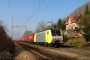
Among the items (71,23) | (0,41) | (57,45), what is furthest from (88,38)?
(71,23)

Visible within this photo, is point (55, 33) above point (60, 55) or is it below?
above

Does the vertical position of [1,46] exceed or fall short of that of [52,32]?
it falls short

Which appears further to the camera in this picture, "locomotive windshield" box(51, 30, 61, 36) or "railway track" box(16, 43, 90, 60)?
"locomotive windshield" box(51, 30, 61, 36)

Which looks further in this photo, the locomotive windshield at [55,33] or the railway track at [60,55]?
the locomotive windshield at [55,33]

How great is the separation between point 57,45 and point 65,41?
57.4ft

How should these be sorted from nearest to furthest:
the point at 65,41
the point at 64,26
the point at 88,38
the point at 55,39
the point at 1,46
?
the point at 1,46 → the point at 55,39 → the point at 88,38 → the point at 65,41 → the point at 64,26

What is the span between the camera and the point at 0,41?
90.2 feet

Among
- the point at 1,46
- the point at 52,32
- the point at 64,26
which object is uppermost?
the point at 64,26

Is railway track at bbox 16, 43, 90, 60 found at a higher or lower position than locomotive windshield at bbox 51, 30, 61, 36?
lower

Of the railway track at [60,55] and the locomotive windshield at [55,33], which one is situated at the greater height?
the locomotive windshield at [55,33]

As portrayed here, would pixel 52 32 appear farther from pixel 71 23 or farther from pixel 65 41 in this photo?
pixel 71 23

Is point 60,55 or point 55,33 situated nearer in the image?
point 60,55

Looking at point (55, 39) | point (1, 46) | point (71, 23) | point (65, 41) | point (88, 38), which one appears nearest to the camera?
point (1, 46)

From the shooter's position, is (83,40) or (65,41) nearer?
(83,40)
